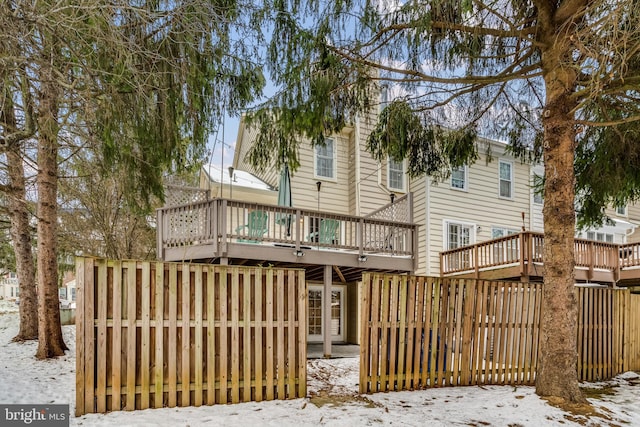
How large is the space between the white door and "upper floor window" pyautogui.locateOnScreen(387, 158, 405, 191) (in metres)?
3.55

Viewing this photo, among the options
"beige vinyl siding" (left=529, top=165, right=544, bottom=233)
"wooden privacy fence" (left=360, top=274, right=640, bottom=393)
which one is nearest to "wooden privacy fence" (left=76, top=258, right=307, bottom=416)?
"wooden privacy fence" (left=360, top=274, right=640, bottom=393)

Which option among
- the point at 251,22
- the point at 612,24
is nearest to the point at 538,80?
the point at 612,24

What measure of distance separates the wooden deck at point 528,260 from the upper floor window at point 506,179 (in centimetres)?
256

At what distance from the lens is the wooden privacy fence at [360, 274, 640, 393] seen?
5.18m

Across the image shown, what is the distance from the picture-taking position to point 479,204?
1371cm

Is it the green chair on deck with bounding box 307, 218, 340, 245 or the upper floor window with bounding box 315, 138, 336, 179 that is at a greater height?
the upper floor window with bounding box 315, 138, 336, 179

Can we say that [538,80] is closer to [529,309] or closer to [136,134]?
[529,309]

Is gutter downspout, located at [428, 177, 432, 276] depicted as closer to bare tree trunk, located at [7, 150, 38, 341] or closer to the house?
the house

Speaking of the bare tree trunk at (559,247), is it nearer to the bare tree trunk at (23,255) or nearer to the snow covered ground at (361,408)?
the snow covered ground at (361,408)

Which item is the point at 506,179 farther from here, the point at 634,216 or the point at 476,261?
the point at 634,216

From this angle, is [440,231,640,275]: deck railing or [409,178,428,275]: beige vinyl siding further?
[409,178,428,275]: beige vinyl siding

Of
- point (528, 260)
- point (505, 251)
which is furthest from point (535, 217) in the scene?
point (528, 260)

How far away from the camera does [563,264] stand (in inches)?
200

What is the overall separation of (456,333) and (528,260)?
21.2 ft
